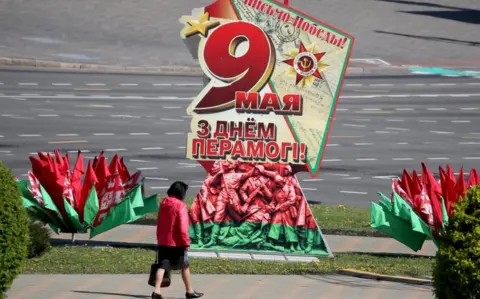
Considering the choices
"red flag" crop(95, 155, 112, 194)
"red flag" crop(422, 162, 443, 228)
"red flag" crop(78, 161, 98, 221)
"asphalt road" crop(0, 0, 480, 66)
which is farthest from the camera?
"asphalt road" crop(0, 0, 480, 66)

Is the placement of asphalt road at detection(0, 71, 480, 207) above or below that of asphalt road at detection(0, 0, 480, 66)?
below

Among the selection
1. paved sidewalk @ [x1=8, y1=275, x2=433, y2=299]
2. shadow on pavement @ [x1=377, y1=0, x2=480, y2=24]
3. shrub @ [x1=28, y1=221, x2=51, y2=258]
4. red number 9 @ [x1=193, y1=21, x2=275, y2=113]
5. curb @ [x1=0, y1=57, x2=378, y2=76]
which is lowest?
paved sidewalk @ [x1=8, y1=275, x2=433, y2=299]

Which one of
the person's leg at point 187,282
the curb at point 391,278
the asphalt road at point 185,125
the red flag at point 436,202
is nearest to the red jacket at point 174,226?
the person's leg at point 187,282

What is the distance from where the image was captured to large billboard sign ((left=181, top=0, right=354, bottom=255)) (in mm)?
16047

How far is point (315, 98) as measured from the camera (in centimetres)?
1620

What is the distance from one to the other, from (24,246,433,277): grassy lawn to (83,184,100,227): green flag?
1.28 feet

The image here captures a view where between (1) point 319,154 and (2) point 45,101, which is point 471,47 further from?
(1) point 319,154

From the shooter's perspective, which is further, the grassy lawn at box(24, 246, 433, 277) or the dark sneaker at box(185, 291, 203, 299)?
the grassy lawn at box(24, 246, 433, 277)

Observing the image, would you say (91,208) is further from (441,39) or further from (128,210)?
(441,39)

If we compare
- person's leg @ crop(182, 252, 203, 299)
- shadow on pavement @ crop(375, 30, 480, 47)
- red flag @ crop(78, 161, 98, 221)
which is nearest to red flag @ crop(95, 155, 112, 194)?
red flag @ crop(78, 161, 98, 221)

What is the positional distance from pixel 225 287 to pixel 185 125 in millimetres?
17407

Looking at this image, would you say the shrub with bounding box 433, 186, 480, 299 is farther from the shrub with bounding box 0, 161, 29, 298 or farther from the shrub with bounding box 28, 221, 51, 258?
the shrub with bounding box 28, 221, 51, 258

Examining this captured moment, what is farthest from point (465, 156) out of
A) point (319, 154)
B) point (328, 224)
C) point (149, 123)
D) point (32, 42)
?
point (32, 42)

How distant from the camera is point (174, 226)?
12.8 meters
